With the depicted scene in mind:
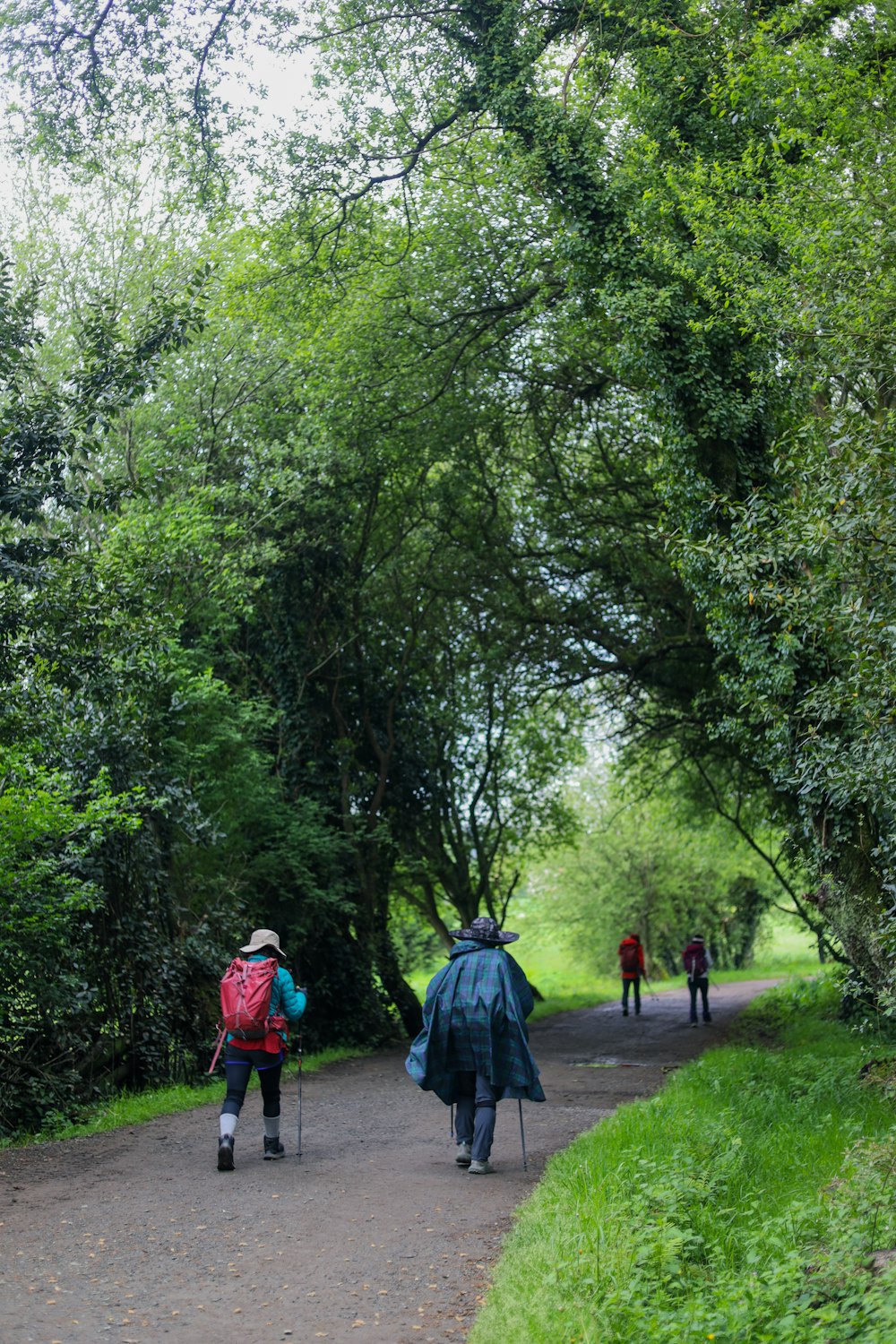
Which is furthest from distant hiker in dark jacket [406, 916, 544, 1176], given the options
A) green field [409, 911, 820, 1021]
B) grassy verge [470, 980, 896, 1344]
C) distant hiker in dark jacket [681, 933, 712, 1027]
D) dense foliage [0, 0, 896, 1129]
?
green field [409, 911, 820, 1021]

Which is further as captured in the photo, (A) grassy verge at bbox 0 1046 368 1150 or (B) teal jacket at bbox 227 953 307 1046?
(A) grassy verge at bbox 0 1046 368 1150

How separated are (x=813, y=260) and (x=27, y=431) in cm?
660

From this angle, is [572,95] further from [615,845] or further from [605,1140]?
[615,845]

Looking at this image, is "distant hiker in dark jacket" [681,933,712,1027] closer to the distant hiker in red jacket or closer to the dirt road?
the distant hiker in red jacket

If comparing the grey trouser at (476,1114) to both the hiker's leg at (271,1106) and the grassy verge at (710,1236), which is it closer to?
the grassy verge at (710,1236)

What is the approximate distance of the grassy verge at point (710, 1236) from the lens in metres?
4.74

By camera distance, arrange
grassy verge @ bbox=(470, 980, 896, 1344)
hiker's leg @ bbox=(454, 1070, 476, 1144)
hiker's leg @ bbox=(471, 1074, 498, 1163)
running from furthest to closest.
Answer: hiker's leg @ bbox=(454, 1070, 476, 1144), hiker's leg @ bbox=(471, 1074, 498, 1163), grassy verge @ bbox=(470, 980, 896, 1344)

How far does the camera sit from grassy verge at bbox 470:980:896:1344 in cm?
474

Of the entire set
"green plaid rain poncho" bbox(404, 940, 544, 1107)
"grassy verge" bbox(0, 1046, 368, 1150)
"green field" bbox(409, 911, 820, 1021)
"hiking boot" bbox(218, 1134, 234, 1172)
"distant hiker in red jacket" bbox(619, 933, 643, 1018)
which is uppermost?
"green plaid rain poncho" bbox(404, 940, 544, 1107)

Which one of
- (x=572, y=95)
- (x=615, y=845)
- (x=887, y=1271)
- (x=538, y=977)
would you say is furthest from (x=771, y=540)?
(x=538, y=977)

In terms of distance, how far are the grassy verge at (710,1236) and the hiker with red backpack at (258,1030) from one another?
7.34 ft

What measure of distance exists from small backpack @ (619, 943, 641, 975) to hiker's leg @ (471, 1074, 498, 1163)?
65.3ft

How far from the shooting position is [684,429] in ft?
44.4

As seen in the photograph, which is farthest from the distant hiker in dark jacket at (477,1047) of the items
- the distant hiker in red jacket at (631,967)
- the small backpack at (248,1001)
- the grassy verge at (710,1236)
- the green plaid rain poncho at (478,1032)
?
the distant hiker in red jacket at (631,967)
